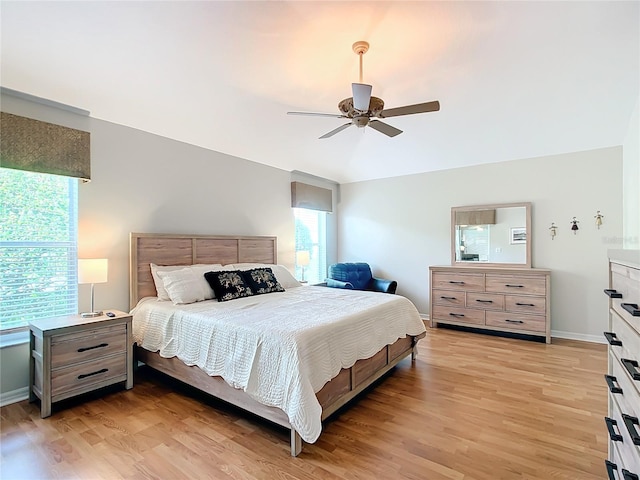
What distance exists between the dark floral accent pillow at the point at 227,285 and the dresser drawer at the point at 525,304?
3.34m

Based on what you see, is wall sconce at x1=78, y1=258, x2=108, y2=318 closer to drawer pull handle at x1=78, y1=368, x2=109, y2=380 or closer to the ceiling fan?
drawer pull handle at x1=78, y1=368, x2=109, y2=380

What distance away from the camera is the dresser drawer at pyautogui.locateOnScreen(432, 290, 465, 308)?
4645mm

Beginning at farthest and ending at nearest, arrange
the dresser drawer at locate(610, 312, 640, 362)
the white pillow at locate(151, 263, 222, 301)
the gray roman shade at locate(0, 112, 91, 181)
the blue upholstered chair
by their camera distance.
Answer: the blue upholstered chair
the white pillow at locate(151, 263, 222, 301)
the gray roman shade at locate(0, 112, 91, 181)
the dresser drawer at locate(610, 312, 640, 362)

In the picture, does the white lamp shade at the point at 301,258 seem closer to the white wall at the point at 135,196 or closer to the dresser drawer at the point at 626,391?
the white wall at the point at 135,196

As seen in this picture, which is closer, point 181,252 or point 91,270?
point 91,270

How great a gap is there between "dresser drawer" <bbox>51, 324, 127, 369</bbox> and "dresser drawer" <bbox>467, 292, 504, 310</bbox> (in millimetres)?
4182

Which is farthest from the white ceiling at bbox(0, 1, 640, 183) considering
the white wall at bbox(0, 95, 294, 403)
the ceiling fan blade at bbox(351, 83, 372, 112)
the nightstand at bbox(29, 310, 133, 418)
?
the nightstand at bbox(29, 310, 133, 418)

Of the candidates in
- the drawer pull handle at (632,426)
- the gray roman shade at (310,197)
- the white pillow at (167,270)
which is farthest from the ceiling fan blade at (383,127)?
the gray roman shade at (310,197)

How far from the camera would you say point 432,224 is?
17.3 feet

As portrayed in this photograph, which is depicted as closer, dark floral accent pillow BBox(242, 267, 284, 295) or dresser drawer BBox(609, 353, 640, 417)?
dresser drawer BBox(609, 353, 640, 417)

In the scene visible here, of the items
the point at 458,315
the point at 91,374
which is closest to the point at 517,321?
the point at 458,315

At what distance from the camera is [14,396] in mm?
2646

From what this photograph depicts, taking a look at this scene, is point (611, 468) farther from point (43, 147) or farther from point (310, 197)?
point (310, 197)

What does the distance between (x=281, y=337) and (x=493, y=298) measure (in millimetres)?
3469
